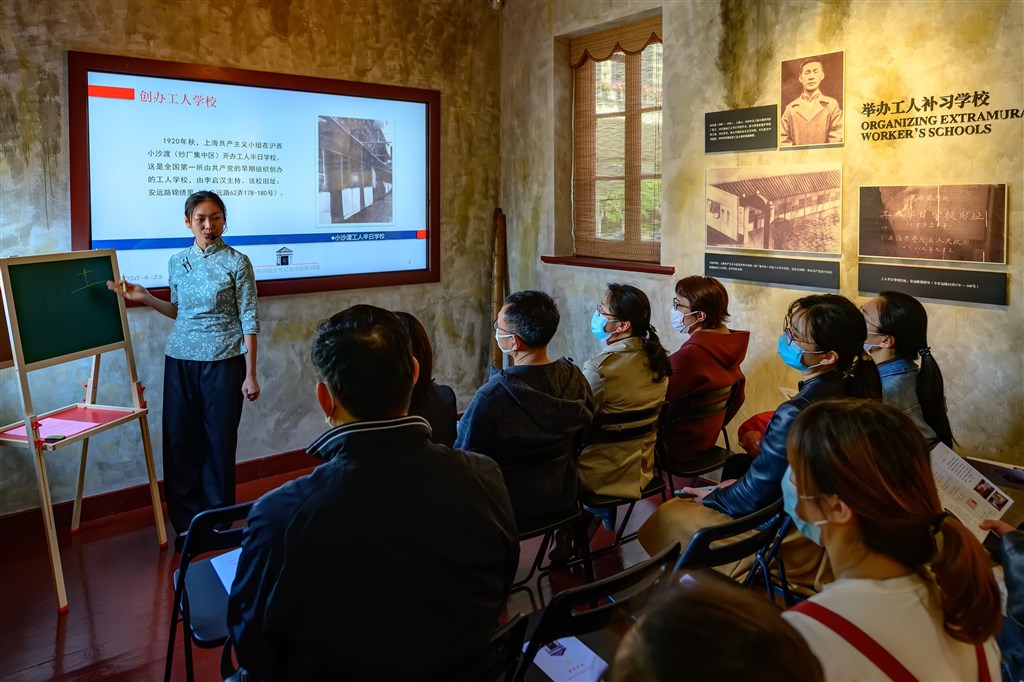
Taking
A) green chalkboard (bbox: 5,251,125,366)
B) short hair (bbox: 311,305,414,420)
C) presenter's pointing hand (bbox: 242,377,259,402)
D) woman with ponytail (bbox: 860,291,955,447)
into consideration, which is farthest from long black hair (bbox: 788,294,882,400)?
green chalkboard (bbox: 5,251,125,366)

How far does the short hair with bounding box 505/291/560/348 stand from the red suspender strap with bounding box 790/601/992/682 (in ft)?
4.85

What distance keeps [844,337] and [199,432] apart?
9.29 ft

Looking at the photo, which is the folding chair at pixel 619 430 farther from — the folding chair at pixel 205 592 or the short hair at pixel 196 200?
the short hair at pixel 196 200

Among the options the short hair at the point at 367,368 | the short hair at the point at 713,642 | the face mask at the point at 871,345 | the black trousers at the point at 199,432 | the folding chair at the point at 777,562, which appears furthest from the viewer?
the black trousers at the point at 199,432

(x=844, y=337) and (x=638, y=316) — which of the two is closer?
(x=844, y=337)

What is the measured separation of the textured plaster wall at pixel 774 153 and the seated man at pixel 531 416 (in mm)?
1682

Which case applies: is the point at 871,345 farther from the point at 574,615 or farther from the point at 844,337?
the point at 574,615

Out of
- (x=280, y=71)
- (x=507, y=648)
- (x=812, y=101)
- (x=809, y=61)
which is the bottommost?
(x=507, y=648)

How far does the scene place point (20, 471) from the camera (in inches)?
144

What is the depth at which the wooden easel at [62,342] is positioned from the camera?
293cm

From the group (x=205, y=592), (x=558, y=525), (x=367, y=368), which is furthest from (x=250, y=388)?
(x=367, y=368)

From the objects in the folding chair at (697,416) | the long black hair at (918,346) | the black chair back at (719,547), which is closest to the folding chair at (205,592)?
the black chair back at (719,547)

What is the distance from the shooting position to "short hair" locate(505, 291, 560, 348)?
2508mm

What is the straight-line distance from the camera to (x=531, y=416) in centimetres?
241
